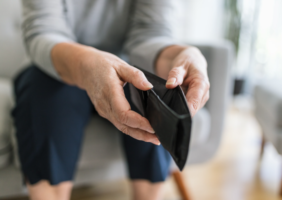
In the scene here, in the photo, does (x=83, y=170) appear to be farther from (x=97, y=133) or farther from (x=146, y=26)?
(x=146, y=26)

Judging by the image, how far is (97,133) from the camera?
69 centimetres

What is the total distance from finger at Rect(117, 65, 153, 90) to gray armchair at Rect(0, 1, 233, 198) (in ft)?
1.08

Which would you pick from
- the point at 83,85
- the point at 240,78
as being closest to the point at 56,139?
the point at 83,85

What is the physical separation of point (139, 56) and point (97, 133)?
0.79 ft

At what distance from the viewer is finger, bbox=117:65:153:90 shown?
1.18 feet

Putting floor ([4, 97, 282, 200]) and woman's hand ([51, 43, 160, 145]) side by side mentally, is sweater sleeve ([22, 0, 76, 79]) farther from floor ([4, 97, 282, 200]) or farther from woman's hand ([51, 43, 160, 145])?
floor ([4, 97, 282, 200])

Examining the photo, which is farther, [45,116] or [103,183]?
[103,183]

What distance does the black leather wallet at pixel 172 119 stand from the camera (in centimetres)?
29

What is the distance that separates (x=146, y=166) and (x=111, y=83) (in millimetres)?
331

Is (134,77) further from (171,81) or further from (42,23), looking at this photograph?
(42,23)

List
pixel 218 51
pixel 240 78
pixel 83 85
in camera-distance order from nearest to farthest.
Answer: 1. pixel 83 85
2. pixel 218 51
3. pixel 240 78

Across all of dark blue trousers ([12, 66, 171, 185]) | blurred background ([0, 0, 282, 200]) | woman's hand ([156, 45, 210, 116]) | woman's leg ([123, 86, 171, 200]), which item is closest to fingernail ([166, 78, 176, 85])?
woman's hand ([156, 45, 210, 116])

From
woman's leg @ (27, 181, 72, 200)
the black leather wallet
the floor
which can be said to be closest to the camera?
the black leather wallet

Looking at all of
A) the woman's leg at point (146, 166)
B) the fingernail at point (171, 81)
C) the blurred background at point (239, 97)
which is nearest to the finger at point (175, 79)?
the fingernail at point (171, 81)
